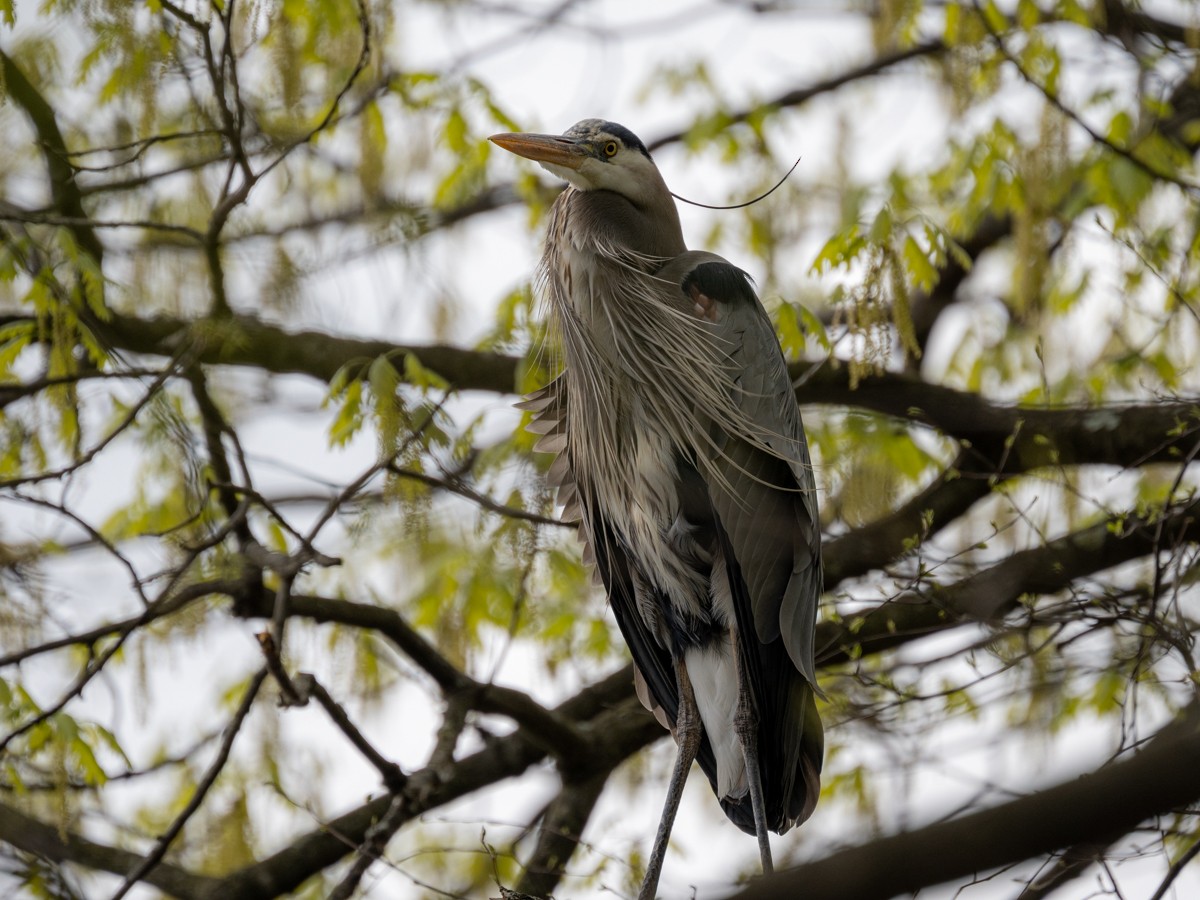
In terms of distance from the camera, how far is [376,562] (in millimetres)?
5223

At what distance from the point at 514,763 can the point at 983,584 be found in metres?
1.45

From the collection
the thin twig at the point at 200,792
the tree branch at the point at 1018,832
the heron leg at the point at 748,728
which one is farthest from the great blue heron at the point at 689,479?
the tree branch at the point at 1018,832

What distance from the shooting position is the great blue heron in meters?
2.92

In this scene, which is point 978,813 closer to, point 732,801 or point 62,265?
point 732,801

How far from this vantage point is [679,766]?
2922 millimetres

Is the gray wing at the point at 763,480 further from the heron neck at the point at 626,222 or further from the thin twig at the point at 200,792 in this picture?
the thin twig at the point at 200,792

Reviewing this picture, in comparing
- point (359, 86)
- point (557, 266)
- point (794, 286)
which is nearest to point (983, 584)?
point (557, 266)

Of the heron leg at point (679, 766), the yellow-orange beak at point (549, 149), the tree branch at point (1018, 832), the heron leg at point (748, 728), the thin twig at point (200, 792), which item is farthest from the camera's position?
the yellow-orange beak at point (549, 149)

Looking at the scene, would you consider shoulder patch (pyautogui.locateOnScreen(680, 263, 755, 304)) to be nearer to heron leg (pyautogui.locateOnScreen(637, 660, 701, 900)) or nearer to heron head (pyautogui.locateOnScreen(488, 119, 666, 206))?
heron head (pyautogui.locateOnScreen(488, 119, 666, 206))

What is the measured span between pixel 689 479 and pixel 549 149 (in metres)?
0.90

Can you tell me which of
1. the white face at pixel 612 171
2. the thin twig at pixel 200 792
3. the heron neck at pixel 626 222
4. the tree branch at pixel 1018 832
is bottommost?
the tree branch at pixel 1018 832

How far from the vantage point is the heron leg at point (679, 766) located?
270cm

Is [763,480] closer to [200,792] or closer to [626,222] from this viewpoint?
[626,222]

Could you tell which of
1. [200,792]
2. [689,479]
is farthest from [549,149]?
[200,792]
